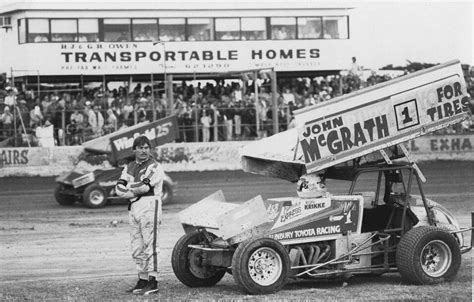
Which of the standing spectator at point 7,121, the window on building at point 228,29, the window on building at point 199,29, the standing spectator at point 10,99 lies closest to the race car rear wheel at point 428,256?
the standing spectator at point 7,121

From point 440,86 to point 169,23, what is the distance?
82.2 ft

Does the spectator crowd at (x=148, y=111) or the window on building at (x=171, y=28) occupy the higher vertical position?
the window on building at (x=171, y=28)

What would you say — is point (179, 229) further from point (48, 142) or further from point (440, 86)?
point (48, 142)

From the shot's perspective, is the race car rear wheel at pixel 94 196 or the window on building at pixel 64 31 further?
the window on building at pixel 64 31

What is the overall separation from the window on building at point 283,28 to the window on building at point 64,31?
737 cm

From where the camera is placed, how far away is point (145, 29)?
34438 mm

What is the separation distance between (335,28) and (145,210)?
2911cm

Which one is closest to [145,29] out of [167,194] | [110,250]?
[167,194]

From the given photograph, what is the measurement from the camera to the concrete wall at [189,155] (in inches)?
1075

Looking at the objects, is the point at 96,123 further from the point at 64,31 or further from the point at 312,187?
the point at 312,187

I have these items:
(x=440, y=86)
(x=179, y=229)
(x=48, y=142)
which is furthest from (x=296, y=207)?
(x=48, y=142)

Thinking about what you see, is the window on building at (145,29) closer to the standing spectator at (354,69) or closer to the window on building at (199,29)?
the window on building at (199,29)

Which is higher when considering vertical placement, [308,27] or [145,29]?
[308,27]

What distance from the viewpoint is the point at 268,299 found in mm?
9312
